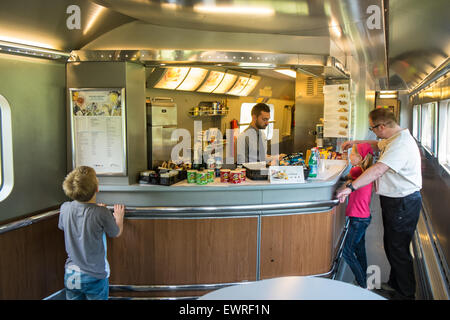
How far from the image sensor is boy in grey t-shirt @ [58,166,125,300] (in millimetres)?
2814

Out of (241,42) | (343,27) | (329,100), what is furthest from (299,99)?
(241,42)

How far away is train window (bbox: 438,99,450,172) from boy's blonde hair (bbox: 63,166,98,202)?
7011 millimetres

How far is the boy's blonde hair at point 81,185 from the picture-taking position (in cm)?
278

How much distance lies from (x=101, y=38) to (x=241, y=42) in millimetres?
1539

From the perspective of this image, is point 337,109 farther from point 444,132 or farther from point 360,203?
point 360,203

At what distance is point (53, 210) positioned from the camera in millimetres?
3859

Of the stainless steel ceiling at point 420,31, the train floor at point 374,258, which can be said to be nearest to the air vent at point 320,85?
the stainless steel ceiling at point 420,31

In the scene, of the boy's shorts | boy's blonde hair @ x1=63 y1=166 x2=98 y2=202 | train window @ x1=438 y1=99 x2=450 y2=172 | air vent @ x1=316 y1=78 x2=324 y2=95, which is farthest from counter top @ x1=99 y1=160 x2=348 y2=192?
train window @ x1=438 y1=99 x2=450 y2=172

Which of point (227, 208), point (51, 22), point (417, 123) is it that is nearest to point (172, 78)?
point (51, 22)

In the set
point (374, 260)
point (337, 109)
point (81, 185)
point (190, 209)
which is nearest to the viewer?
point (81, 185)

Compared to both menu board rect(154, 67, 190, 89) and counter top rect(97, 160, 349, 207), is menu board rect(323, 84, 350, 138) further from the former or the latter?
counter top rect(97, 160, 349, 207)

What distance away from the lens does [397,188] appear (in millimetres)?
3793

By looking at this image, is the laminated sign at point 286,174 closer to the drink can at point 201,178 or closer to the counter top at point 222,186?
the counter top at point 222,186

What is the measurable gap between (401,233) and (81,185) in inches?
123
